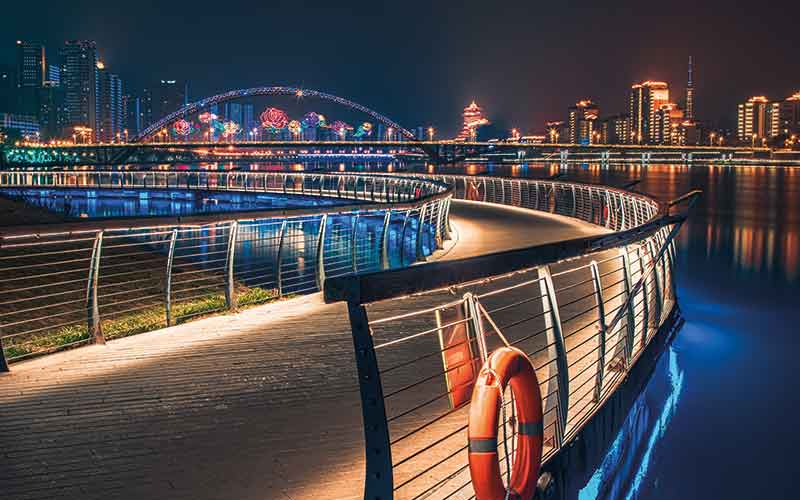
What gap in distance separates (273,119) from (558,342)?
124 m

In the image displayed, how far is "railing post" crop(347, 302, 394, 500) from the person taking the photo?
103 inches

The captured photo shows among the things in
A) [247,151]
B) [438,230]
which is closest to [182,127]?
[247,151]

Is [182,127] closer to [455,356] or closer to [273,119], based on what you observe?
[273,119]

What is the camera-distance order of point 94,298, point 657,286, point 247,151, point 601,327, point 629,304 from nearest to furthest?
point 601,327
point 629,304
point 94,298
point 657,286
point 247,151

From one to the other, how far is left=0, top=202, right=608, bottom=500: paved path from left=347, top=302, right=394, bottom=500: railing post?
95 centimetres

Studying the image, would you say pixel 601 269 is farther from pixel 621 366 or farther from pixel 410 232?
pixel 410 232

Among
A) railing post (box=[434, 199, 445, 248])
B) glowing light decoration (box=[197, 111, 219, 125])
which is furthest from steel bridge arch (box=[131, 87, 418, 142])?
railing post (box=[434, 199, 445, 248])

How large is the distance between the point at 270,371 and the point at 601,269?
6.70 m

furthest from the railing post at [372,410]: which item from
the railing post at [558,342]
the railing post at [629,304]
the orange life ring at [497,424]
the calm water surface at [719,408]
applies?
the railing post at [629,304]

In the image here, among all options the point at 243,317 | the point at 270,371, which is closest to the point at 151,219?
the point at 243,317

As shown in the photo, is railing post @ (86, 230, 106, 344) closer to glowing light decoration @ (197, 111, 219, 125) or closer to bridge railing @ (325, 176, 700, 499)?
bridge railing @ (325, 176, 700, 499)

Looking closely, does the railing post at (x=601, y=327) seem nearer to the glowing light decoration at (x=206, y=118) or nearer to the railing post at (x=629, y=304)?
the railing post at (x=629, y=304)

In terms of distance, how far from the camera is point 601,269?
11.2 meters

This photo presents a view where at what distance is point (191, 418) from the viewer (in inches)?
180
